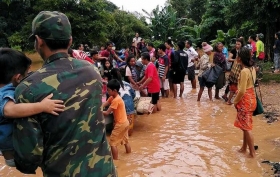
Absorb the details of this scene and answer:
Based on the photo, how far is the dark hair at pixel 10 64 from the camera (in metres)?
2.13

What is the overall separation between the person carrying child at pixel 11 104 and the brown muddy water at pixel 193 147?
125 inches

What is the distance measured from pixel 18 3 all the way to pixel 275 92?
18.7 m

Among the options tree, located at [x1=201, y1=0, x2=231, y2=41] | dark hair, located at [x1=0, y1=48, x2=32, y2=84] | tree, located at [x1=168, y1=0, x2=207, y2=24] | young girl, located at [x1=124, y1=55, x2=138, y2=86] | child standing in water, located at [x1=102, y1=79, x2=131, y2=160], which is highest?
tree, located at [x1=168, y1=0, x2=207, y2=24]

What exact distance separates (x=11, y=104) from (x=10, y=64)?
38 centimetres

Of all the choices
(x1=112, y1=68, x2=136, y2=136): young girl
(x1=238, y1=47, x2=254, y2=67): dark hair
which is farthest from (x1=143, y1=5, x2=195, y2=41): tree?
(x1=238, y1=47, x2=254, y2=67): dark hair

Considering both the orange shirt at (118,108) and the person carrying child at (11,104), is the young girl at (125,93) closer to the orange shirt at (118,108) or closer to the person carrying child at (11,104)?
the orange shirt at (118,108)

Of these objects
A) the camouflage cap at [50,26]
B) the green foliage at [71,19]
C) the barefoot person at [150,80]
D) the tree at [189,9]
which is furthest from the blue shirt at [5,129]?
the tree at [189,9]

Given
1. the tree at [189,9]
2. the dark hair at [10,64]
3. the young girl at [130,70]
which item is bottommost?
the young girl at [130,70]

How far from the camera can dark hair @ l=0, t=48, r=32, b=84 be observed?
2.13m

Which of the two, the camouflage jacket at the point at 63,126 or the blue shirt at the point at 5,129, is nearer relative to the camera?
the camouflage jacket at the point at 63,126

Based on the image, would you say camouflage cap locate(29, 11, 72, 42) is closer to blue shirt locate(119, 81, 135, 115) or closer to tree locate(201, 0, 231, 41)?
blue shirt locate(119, 81, 135, 115)

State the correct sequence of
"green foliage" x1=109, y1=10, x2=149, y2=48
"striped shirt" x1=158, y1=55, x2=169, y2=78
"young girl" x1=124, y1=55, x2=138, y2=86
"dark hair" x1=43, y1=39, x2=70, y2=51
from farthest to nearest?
1. "green foliage" x1=109, y1=10, x2=149, y2=48
2. "striped shirt" x1=158, y1=55, x2=169, y2=78
3. "young girl" x1=124, y1=55, x2=138, y2=86
4. "dark hair" x1=43, y1=39, x2=70, y2=51

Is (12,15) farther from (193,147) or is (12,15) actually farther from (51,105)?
(51,105)

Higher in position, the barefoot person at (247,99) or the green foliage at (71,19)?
the green foliage at (71,19)
